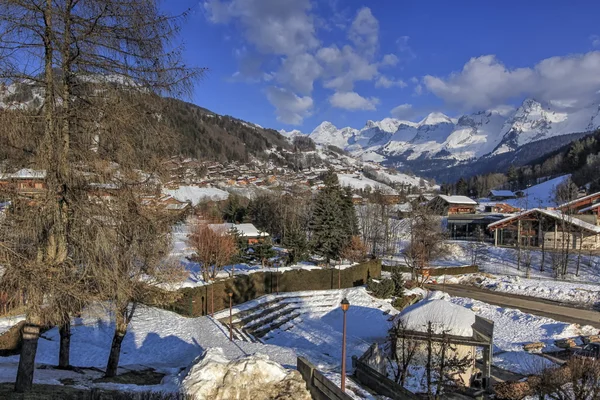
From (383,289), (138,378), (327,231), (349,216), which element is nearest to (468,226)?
(349,216)

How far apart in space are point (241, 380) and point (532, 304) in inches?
1097

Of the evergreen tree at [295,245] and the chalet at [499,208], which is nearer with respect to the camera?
the evergreen tree at [295,245]

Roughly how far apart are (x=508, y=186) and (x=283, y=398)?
500 ft

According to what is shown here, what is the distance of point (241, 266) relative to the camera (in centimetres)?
3556

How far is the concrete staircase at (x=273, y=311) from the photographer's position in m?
21.2

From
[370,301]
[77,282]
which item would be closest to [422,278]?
[370,301]

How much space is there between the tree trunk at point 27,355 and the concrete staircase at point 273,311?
12.9 meters

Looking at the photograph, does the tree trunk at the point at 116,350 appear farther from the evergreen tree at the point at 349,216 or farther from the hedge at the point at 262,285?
the evergreen tree at the point at 349,216

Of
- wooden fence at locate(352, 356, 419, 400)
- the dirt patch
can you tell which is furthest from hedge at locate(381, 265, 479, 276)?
the dirt patch

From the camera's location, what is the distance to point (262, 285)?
87.6 ft

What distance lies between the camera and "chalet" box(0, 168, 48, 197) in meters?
6.18

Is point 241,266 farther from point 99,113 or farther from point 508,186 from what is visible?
point 508,186

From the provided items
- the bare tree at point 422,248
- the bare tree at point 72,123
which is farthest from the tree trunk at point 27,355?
the bare tree at point 422,248

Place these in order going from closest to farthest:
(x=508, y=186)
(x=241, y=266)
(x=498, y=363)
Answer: (x=498, y=363), (x=241, y=266), (x=508, y=186)
